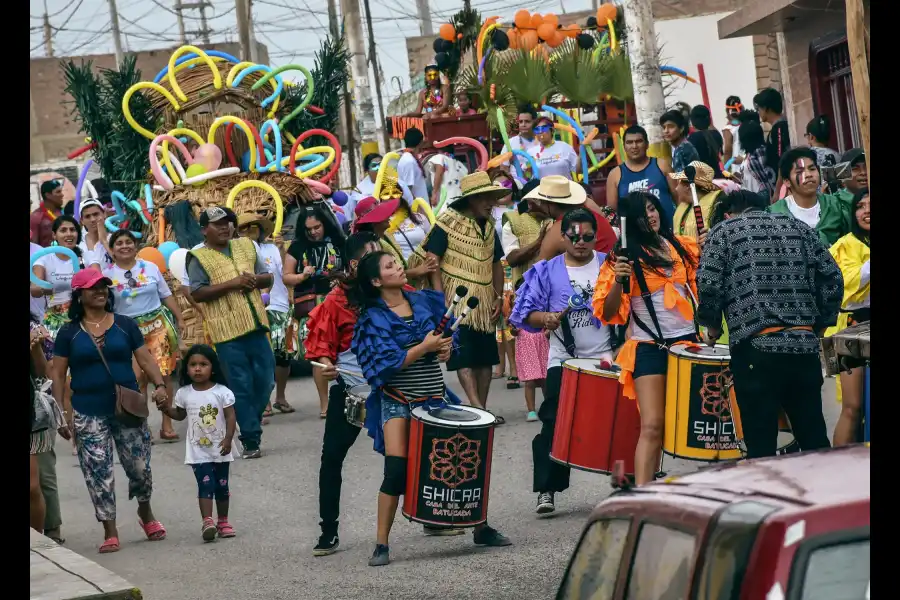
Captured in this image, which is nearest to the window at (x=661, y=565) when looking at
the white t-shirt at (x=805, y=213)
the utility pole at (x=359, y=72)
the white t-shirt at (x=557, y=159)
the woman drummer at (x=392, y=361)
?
the woman drummer at (x=392, y=361)

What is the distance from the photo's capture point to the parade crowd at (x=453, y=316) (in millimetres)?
7871

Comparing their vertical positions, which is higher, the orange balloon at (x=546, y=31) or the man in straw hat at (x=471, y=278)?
the orange balloon at (x=546, y=31)

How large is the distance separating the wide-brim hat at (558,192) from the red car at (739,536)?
6958mm

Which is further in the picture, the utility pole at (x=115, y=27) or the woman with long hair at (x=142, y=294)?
the utility pole at (x=115, y=27)

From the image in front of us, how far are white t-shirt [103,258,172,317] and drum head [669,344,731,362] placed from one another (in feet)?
19.6

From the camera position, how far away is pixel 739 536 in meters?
3.53

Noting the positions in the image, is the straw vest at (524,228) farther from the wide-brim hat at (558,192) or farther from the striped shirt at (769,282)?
the striped shirt at (769,282)

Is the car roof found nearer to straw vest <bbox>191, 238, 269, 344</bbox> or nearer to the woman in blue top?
the woman in blue top

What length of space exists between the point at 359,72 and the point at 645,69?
1387 centimetres

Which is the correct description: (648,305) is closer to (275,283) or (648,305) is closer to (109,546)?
(109,546)

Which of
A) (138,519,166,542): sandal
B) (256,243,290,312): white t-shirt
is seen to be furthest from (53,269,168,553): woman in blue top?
(256,243,290,312): white t-shirt

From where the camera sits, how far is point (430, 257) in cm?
1237

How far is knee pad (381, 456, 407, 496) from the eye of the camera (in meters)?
8.41
